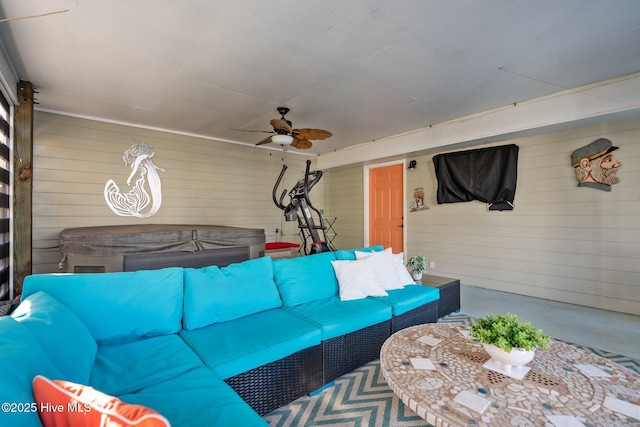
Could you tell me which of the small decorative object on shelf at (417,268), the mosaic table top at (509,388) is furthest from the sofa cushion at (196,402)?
the small decorative object on shelf at (417,268)

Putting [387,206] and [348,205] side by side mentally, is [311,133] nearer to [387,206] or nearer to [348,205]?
[387,206]

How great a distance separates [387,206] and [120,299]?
16.9 feet

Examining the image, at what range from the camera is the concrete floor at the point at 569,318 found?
2.73 m

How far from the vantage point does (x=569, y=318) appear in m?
3.30

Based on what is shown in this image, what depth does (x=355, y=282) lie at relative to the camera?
265 cm

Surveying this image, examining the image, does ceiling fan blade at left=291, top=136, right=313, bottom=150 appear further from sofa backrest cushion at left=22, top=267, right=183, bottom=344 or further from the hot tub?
sofa backrest cushion at left=22, top=267, right=183, bottom=344

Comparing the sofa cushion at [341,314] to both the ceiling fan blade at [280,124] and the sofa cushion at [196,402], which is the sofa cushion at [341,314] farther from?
the ceiling fan blade at [280,124]

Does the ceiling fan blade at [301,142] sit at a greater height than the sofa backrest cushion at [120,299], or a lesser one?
greater

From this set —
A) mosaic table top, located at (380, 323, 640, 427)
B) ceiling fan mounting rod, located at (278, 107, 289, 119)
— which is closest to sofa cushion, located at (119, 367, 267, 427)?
mosaic table top, located at (380, 323, 640, 427)

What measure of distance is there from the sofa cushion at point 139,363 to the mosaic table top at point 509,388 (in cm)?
108

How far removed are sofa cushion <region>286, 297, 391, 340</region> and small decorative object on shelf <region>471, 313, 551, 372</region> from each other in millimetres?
866

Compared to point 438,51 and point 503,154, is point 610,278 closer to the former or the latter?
point 503,154

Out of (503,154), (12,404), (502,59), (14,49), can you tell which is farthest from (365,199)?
(12,404)

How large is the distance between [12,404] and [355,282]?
2.22 m
